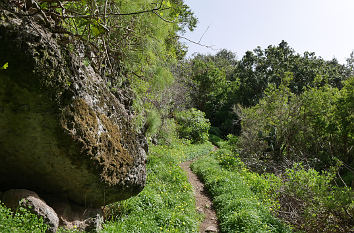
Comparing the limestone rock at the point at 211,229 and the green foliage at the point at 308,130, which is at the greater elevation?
the green foliage at the point at 308,130

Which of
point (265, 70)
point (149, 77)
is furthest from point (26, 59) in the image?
point (265, 70)

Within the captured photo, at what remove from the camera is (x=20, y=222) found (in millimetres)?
2629


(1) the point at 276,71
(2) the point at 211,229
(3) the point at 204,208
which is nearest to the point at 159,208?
(2) the point at 211,229

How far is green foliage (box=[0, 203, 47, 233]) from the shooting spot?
7.93 ft

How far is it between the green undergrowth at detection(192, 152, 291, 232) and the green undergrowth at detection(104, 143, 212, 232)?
2.58 ft

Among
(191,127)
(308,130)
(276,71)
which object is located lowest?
(191,127)

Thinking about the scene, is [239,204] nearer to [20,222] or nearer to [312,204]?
[312,204]

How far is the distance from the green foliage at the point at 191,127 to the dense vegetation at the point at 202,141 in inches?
3.0

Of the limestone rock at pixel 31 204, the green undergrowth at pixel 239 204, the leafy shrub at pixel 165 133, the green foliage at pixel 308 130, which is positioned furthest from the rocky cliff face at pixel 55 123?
the green foliage at pixel 308 130

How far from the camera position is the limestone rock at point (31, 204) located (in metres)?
2.88

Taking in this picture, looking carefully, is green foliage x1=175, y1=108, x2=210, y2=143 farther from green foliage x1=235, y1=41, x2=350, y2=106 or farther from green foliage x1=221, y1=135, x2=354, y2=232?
green foliage x1=221, y1=135, x2=354, y2=232

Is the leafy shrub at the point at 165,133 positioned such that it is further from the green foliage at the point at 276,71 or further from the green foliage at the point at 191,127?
the green foliage at the point at 276,71

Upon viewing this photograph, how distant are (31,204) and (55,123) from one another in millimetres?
1059

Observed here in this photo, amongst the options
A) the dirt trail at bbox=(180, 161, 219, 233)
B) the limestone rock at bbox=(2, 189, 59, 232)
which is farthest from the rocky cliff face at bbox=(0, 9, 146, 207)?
the dirt trail at bbox=(180, 161, 219, 233)
